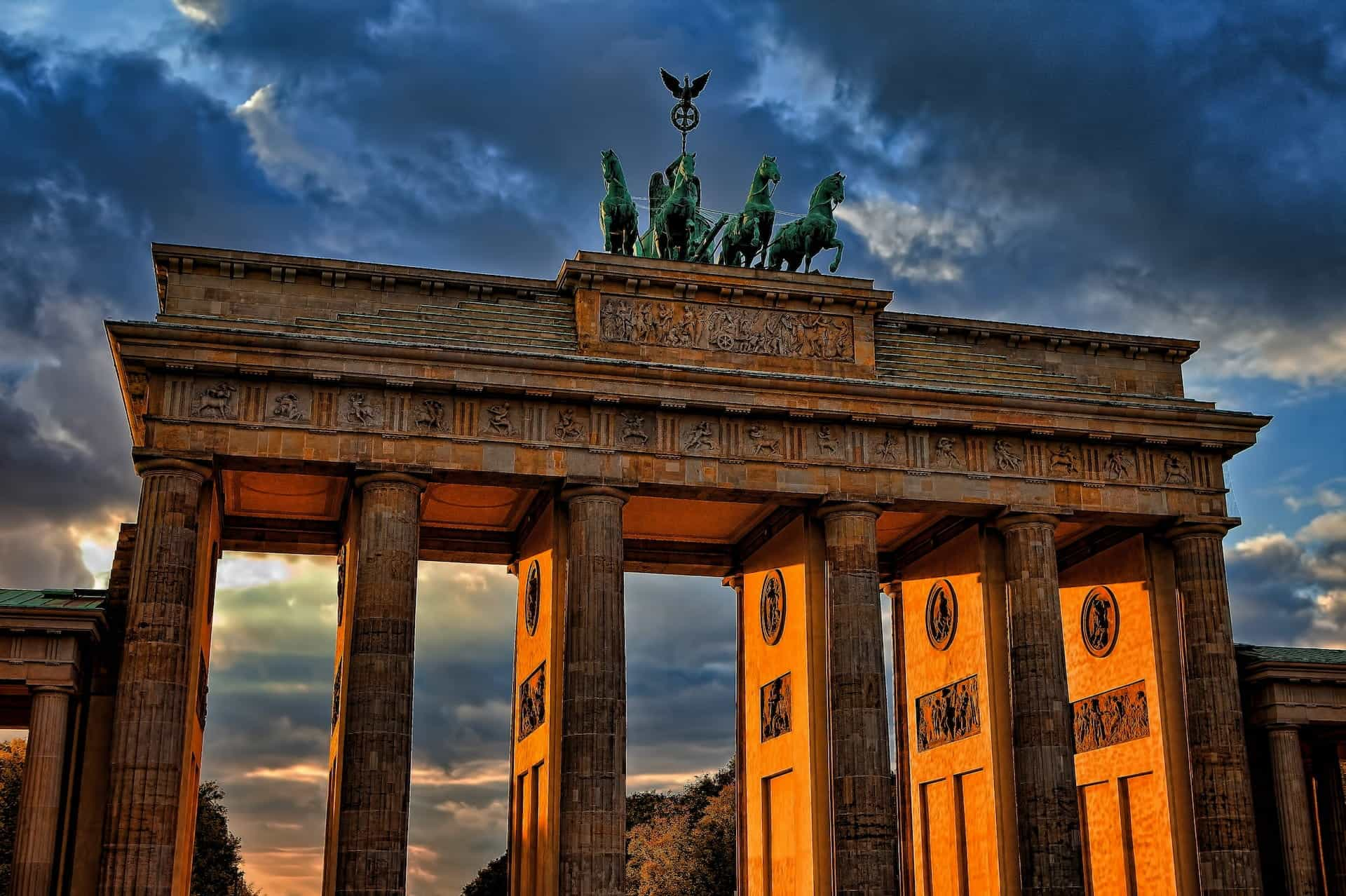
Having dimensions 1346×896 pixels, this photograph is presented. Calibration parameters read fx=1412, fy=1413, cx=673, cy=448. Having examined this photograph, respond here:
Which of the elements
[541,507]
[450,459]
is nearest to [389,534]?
[450,459]

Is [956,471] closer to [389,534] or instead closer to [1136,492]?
[1136,492]

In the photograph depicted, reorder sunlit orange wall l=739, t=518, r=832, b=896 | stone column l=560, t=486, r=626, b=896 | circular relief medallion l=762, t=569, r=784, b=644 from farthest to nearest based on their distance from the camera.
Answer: circular relief medallion l=762, t=569, r=784, b=644
sunlit orange wall l=739, t=518, r=832, b=896
stone column l=560, t=486, r=626, b=896

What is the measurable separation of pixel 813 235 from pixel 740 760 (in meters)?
14.9

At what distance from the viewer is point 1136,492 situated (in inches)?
1430

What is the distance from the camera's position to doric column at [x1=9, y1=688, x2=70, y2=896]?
2747 cm

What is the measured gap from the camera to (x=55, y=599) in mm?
31500

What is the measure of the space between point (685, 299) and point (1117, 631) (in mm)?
15065

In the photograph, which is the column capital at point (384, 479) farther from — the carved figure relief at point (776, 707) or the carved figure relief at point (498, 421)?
the carved figure relief at point (776, 707)

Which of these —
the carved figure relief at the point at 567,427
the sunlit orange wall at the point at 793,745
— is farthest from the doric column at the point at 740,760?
the carved figure relief at the point at 567,427

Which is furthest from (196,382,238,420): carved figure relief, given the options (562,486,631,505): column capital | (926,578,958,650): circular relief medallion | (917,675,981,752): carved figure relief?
(917,675,981,752): carved figure relief

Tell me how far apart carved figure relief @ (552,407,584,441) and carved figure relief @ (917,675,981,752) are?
1276 centimetres

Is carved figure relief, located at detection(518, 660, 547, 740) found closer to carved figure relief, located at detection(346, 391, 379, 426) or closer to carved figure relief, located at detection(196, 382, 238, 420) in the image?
carved figure relief, located at detection(346, 391, 379, 426)


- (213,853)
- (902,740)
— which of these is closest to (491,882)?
(213,853)

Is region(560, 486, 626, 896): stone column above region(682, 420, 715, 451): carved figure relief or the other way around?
the other way around
